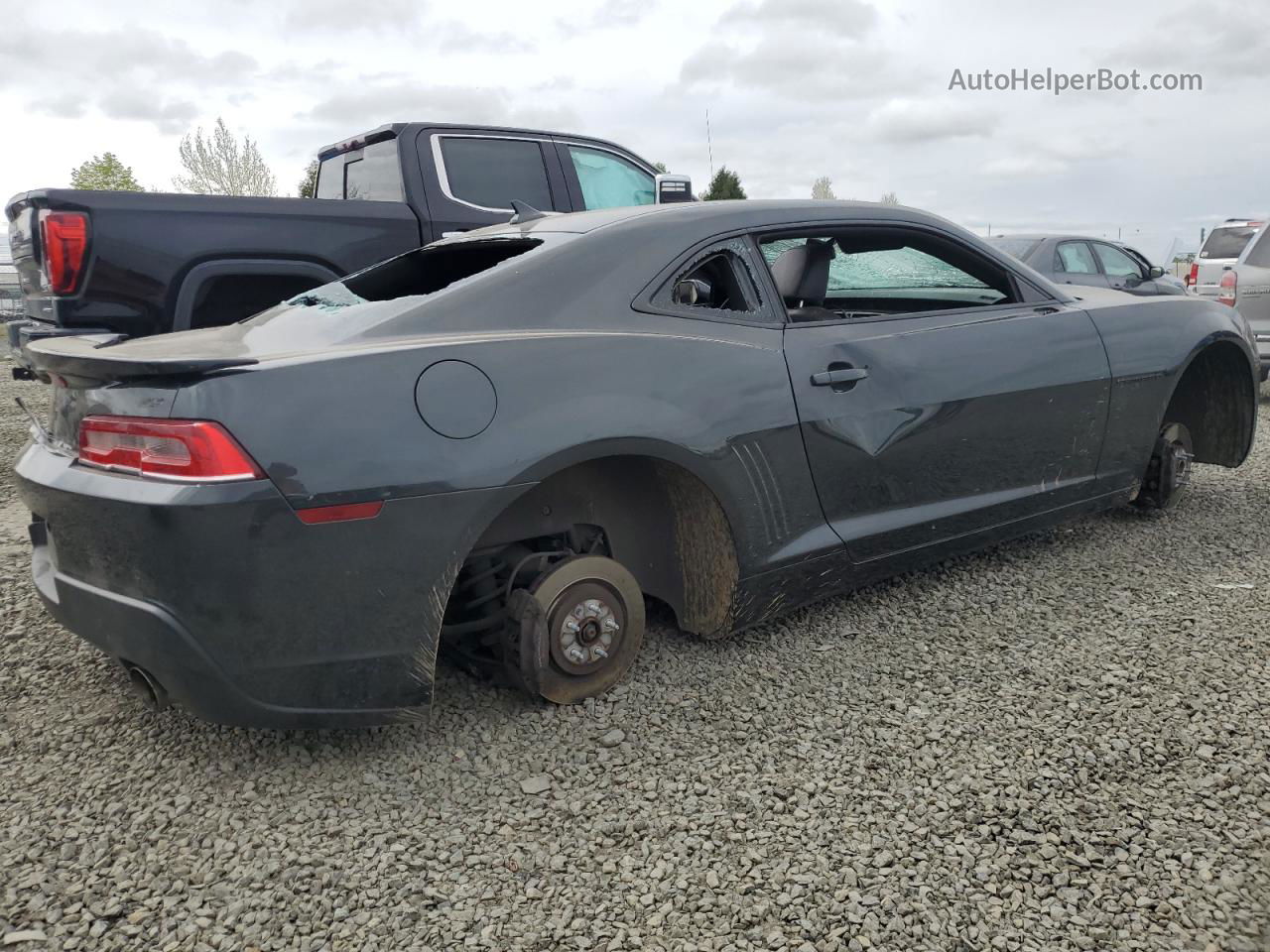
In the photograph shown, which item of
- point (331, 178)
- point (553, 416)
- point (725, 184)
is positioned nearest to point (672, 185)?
point (331, 178)

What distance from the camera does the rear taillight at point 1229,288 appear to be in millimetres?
8695

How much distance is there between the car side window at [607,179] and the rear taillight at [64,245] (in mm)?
2939

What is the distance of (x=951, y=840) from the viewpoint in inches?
88.0

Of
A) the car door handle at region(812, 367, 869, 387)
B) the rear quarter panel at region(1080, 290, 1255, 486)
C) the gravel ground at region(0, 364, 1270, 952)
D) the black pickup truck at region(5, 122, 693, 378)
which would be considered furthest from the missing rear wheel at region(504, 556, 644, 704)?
the rear quarter panel at region(1080, 290, 1255, 486)

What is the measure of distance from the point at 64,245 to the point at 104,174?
124 feet

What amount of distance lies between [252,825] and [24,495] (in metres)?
1.10

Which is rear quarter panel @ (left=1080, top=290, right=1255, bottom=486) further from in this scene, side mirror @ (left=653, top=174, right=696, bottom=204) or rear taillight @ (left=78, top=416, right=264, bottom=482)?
rear taillight @ (left=78, top=416, right=264, bottom=482)

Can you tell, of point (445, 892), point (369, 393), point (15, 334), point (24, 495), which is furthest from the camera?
point (15, 334)

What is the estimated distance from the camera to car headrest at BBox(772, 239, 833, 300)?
3.49 meters

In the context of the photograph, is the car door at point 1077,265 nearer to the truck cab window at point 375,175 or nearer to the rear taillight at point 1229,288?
the rear taillight at point 1229,288

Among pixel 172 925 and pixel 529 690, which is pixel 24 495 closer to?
pixel 172 925

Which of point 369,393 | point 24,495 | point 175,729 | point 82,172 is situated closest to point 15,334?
point 24,495

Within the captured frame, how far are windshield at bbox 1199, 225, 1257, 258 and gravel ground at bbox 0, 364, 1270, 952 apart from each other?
1005cm

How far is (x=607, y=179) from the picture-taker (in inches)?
257
